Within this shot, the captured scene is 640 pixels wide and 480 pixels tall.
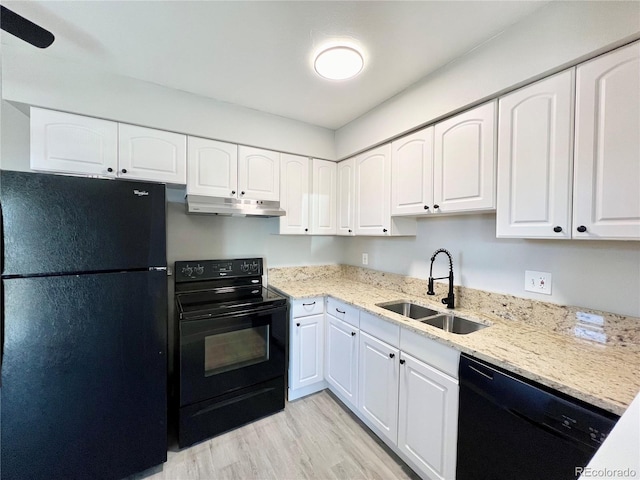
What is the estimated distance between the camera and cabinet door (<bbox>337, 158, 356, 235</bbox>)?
2486 mm

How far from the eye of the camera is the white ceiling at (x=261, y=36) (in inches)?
47.4

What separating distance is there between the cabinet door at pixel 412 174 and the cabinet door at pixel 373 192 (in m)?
0.07

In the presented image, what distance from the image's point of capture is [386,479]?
4.91ft

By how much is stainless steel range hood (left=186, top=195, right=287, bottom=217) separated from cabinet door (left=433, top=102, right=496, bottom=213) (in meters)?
1.26

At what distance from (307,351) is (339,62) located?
2.13 m

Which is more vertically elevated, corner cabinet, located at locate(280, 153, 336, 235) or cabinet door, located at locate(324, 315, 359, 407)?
corner cabinet, located at locate(280, 153, 336, 235)

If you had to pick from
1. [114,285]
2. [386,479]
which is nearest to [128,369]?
[114,285]

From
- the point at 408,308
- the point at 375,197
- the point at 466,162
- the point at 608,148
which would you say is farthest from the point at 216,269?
the point at 608,148

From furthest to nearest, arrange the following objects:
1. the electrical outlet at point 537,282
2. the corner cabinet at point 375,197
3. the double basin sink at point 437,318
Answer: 1. the corner cabinet at point 375,197
2. the double basin sink at point 437,318
3. the electrical outlet at point 537,282

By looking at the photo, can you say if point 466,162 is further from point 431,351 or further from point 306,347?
point 306,347

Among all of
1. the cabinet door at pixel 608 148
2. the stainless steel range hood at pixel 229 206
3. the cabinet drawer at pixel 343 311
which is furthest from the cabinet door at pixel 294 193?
the cabinet door at pixel 608 148

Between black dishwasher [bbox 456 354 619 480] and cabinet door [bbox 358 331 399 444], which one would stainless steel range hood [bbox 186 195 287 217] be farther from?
black dishwasher [bbox 456 354 619 480]

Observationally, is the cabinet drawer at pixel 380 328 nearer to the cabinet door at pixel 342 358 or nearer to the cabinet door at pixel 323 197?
the cabinet door at pixel 342 358

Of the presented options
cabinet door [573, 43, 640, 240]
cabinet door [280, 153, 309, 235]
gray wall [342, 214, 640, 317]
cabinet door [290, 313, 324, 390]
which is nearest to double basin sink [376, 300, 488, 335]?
gray wall [342, 214, 640, 317]
